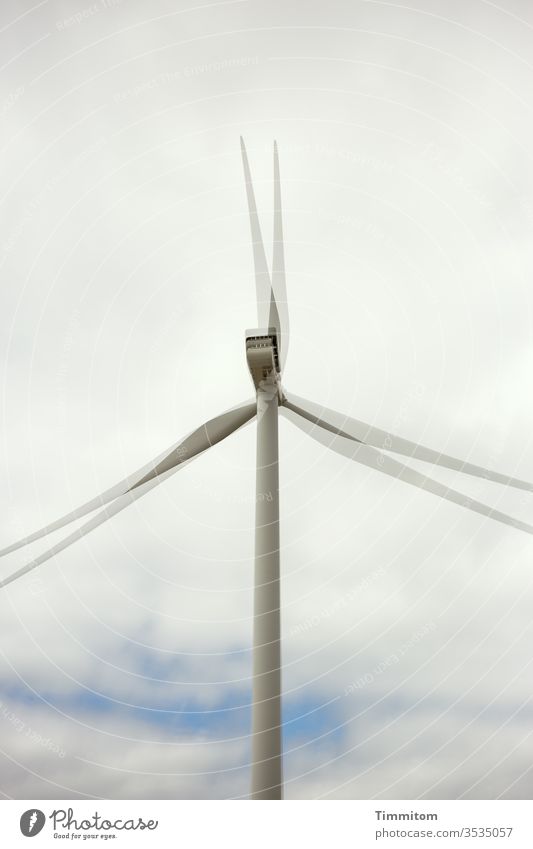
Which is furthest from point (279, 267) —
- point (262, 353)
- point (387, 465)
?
point (387, 465)

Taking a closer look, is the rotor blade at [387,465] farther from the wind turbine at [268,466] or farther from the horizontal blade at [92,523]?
the horizontal blade at [92,523]

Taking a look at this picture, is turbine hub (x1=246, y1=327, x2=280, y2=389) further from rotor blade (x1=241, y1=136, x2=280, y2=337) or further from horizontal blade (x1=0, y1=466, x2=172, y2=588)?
horizontal blade (x1=0, y1=466, x2=172, y2=588)

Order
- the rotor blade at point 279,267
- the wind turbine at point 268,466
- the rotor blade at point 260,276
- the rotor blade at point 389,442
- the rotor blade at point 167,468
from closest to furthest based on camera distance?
the wind turbine at point 268,466
the rotor blade at point 389,442
the rotor blade at point 167,468
the rotor blade at point 260,276
the rotor blade at point 279,267

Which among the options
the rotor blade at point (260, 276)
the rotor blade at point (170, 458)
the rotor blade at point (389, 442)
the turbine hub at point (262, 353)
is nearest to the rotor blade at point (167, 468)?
the rotor blade at point (170, 458)

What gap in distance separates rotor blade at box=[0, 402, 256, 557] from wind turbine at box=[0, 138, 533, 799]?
0.04 m

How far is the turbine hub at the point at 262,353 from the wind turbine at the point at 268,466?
0.11 ft

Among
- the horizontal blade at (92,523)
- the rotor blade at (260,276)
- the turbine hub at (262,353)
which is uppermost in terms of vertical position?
the rotor blade at (260,276)

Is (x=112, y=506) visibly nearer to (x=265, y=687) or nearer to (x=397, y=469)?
(x=265, y=687)

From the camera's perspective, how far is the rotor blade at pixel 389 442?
17.9m

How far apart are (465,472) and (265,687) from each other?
8802 mm

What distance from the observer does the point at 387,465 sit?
19.7 meters

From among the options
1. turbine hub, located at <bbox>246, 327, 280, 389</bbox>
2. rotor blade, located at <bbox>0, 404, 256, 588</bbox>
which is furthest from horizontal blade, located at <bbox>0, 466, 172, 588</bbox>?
turbine hub, located at <bbox>246, 327, 280, 389</bbox>
